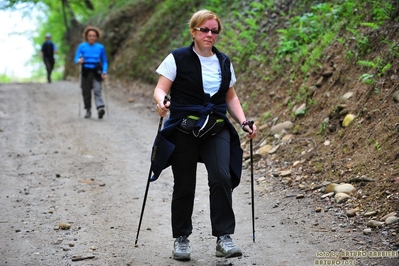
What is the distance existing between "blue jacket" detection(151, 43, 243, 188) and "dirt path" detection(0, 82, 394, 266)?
1.02m

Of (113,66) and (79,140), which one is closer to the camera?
(79,140)

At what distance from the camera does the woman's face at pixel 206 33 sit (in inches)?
188

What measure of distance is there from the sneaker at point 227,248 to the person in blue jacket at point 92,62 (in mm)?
9064

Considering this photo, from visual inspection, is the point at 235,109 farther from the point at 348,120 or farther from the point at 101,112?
the point at 101,112

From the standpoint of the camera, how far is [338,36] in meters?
10.1

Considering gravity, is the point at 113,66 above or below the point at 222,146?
above

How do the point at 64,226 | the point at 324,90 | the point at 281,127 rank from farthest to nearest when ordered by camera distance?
the point at 281,127 → the point at 324,90 → the point at 64,226

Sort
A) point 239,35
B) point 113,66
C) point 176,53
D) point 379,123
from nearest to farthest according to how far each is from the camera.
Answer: point 176,53, point 379,123, point 239,35, point 113,66

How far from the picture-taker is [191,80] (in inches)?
189

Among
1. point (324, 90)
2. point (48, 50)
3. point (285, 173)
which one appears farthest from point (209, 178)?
point (48, 50)

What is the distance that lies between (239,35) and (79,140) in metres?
5.04

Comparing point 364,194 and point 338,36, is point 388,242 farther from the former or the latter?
point 338,36

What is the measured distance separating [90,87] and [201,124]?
31.1 ft

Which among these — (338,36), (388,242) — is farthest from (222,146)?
(338,36)
